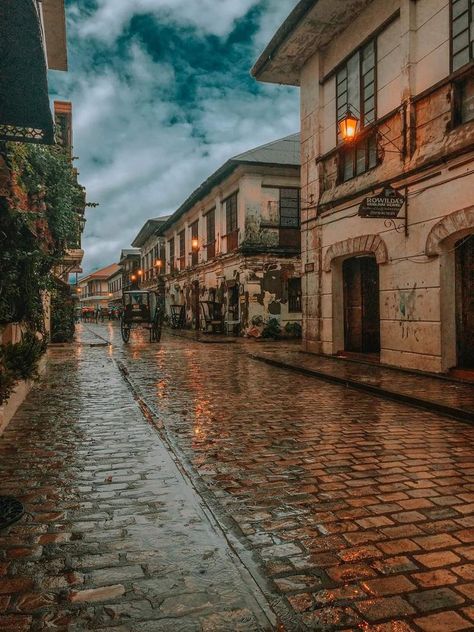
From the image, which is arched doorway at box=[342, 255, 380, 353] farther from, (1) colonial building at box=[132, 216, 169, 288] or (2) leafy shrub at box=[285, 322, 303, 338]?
(1) colonial building at box=[132, 216, 169, 288]

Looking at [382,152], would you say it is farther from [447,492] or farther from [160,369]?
[447,492]

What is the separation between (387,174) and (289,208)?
11827 millimetres

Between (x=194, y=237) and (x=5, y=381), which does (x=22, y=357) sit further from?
(x=194, y=237)

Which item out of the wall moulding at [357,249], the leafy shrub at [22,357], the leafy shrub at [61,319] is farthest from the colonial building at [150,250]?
the leafy shrub at [22,357]

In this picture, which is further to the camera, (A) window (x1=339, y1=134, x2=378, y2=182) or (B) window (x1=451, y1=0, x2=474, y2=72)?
(A) window (x1=339, y1=134, x2=378, y2=182)

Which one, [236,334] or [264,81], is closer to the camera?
[264,81]

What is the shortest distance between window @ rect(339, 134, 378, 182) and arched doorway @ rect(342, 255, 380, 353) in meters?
2.10

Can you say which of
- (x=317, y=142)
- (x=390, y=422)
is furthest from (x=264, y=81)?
(x=390, y=422)

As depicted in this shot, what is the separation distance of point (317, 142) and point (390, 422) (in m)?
9.61

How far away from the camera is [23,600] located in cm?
229

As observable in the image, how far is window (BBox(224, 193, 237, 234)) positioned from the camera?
2295 cm

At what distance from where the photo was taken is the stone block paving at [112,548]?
2180 millimetres

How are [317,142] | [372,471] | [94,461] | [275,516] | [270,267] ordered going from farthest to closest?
1. [270,267]
2. [317,142]
3. [94,461]
4. [372,471]
5. [275,516]

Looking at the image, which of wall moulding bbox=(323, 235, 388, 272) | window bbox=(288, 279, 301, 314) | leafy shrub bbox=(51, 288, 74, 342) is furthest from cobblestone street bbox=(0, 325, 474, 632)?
window bbox=(288, 279, 301, 314)
